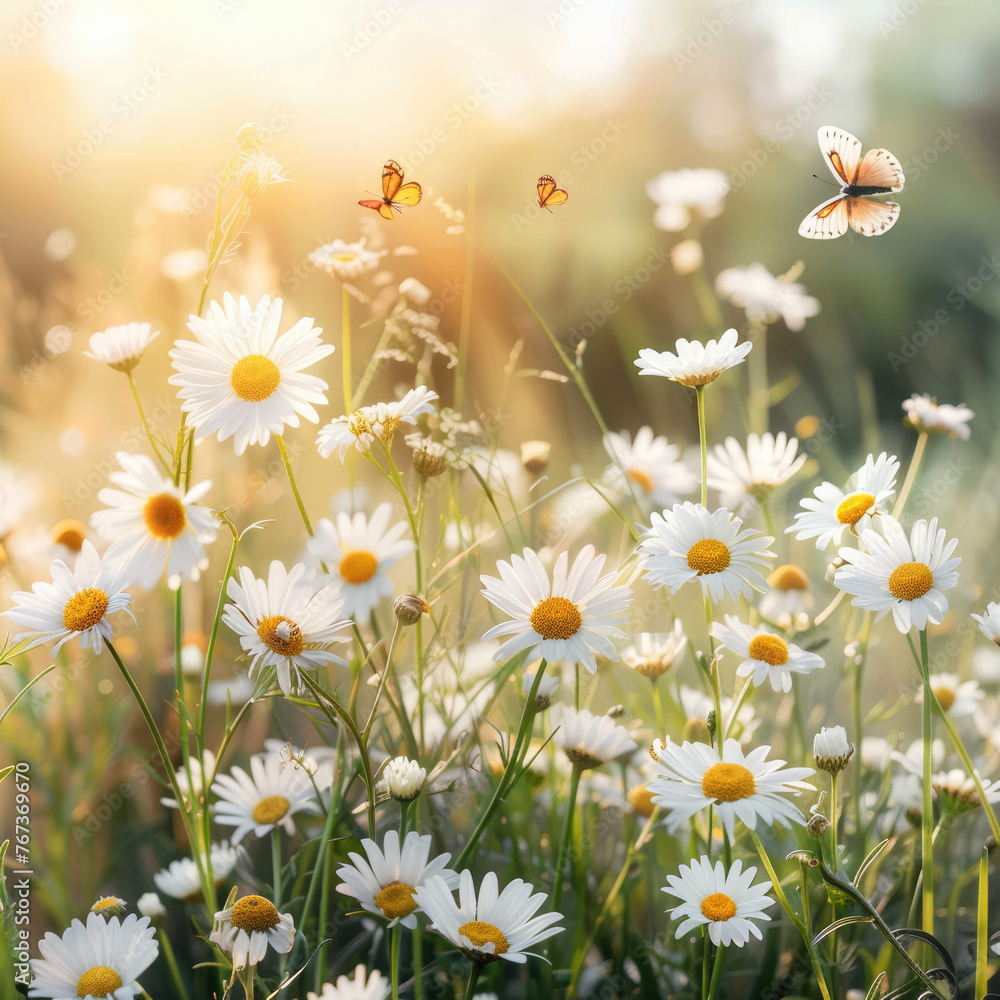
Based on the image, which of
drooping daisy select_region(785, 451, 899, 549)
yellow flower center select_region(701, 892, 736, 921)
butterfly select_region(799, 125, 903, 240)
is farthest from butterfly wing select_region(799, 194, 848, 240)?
yellow flower center select_region(701, 892, 736, 921)

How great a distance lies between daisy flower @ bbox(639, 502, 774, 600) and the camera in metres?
0.36

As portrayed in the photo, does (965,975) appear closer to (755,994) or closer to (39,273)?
(755,994)

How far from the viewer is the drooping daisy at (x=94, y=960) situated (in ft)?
1.15

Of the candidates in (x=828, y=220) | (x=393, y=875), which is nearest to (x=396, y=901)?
(x=393, y=875)

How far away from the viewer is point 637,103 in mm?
1557

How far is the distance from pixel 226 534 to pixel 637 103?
1.24 metres

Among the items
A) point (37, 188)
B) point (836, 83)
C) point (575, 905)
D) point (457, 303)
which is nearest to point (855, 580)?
point (575, 905)

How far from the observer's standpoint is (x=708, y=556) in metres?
0.37

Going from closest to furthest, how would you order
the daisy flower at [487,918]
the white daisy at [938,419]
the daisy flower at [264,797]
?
the daisy flower at [487,918] < the daisy flower at [264,797] < the white daisy at [938,419]

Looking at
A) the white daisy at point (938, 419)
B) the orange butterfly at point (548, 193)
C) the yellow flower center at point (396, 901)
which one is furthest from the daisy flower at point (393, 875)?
the white daisy at point (938, 419)

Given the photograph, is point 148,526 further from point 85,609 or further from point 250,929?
point 250,929

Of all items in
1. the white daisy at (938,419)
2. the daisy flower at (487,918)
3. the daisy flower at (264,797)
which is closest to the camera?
the daisy flower at (487,918)

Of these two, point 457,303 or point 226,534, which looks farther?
point 457,303

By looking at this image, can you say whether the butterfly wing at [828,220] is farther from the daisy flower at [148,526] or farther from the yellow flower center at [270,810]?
the yellow flower center at [270,810]
